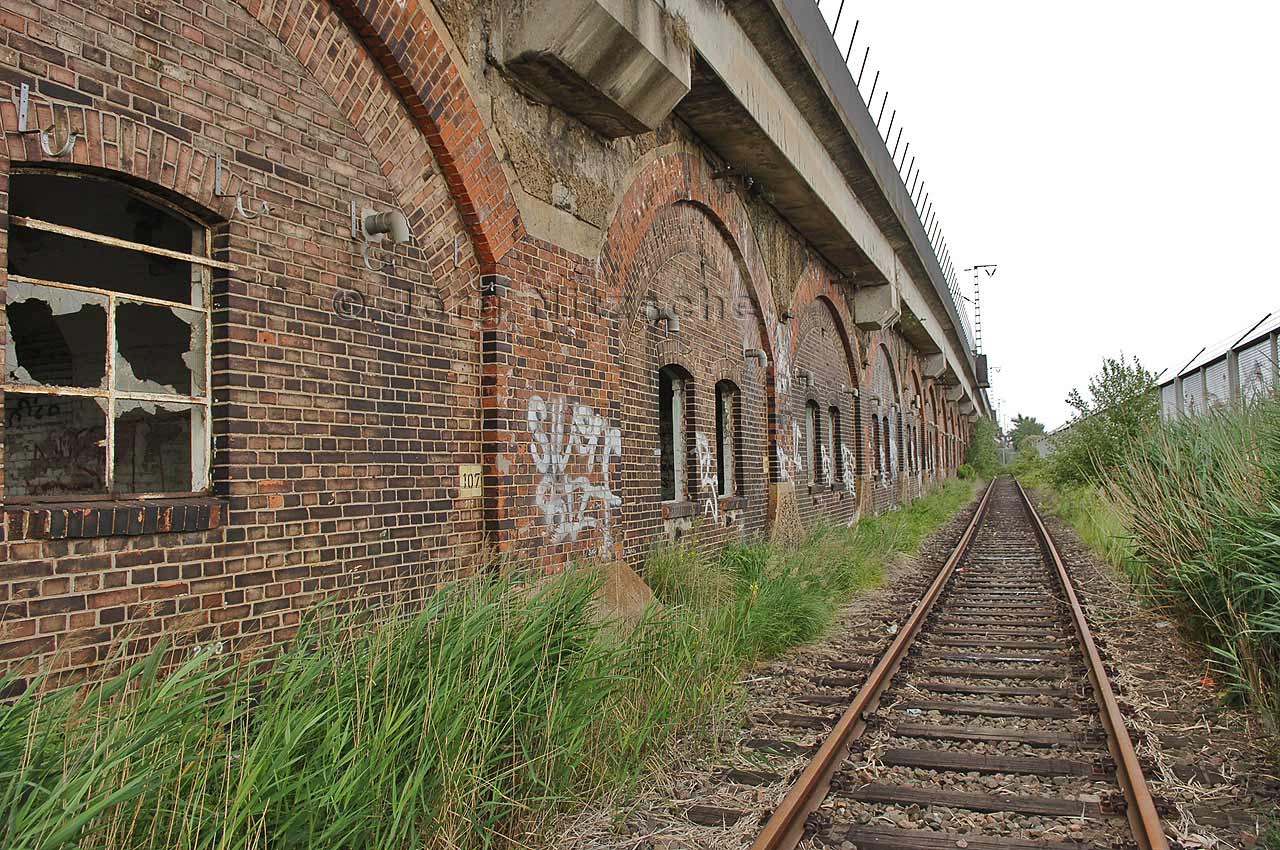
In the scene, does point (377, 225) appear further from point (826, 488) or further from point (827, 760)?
point (826, 488)

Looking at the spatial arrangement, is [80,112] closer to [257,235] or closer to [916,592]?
[257,235]

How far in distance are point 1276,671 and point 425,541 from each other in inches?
210

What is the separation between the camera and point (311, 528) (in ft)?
16.8

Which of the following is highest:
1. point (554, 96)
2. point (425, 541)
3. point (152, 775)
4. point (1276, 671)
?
point (554, 96)

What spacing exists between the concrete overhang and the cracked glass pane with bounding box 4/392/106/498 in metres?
5.54

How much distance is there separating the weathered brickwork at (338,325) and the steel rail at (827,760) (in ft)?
6.34

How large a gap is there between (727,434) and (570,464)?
463 cm

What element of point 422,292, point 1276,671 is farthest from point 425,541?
point 1276,671

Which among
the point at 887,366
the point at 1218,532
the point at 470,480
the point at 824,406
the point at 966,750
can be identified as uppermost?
the point at 887,366

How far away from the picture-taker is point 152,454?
5.35 metres

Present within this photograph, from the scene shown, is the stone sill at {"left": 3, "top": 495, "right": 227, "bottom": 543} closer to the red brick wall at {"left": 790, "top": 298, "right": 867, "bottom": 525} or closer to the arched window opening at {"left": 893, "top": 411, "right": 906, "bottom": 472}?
the red brick wall at {"left": 790, "top": 298, "right": 867, "bottom": 525}

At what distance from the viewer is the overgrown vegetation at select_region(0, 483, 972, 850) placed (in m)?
2.62

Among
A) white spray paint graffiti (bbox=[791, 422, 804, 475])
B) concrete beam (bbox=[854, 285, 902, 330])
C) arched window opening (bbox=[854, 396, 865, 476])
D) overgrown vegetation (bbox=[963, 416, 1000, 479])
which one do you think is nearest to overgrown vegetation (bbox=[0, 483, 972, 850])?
white spray paint graffiti (bbox=[791, 422, 804, 475])

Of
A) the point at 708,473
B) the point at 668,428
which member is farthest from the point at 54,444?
the point at 708,473
